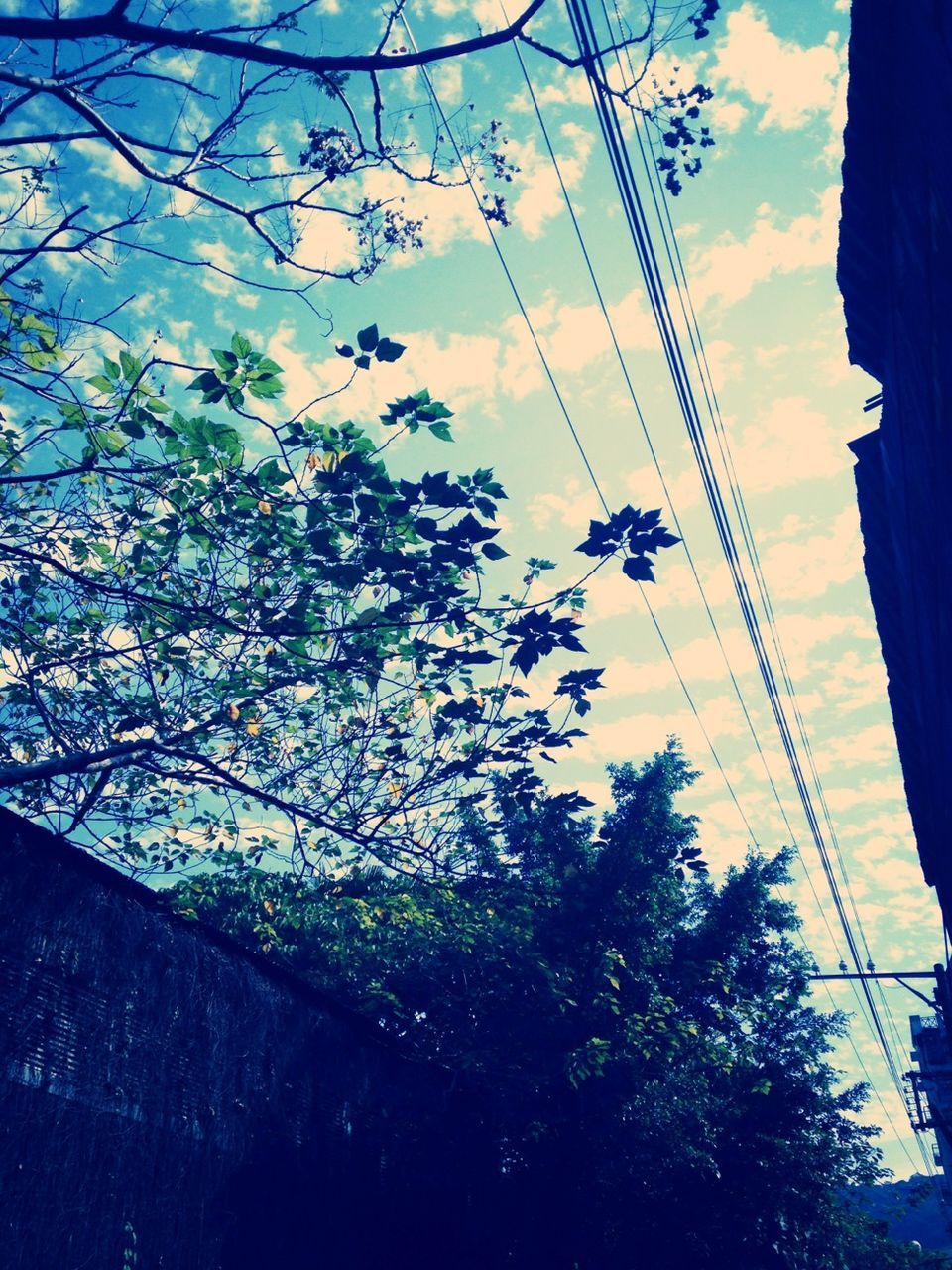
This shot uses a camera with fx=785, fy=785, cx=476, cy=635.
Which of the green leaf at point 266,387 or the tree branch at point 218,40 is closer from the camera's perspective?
the tree branch at point 218,40

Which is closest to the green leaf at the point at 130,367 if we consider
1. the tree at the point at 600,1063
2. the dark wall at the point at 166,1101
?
the dark wall at the point at 166,1101

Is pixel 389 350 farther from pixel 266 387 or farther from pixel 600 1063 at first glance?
pixel 600 1063

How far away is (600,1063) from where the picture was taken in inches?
421

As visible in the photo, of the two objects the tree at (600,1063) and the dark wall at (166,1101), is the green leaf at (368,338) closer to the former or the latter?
the dark wall at (166,1101)

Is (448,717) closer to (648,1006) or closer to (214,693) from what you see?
(214,693)

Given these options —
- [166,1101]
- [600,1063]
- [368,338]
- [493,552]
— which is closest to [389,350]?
[368,338]

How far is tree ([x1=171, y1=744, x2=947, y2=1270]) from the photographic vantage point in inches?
435

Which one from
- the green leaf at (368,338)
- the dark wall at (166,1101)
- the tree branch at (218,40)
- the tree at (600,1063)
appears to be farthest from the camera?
the tree at (600,1063)

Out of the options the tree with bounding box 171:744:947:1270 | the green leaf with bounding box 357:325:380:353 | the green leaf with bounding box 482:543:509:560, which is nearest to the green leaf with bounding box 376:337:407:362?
the green leaf with bounding box 357:325:380:353

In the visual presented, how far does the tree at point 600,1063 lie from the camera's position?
11047mm

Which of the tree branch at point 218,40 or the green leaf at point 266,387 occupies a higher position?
the tree branch at point 218,40

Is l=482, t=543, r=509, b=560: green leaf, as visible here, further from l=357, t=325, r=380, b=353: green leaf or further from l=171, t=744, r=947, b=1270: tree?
l=171, t=744, r=947, b=1270: tree

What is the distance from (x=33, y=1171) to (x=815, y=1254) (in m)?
12.4

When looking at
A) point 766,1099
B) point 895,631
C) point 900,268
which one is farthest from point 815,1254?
point 900,268
